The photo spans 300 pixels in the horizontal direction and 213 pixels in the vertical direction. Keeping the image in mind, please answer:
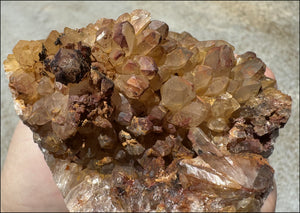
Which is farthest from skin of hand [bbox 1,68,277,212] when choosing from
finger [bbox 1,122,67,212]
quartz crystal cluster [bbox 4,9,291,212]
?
quartz crystal cluster [bbox 4,9,291,212]

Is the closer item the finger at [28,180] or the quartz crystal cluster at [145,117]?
the quartz crystal cluster at [145,117]

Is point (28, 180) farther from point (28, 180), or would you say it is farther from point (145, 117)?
point (145, 117)

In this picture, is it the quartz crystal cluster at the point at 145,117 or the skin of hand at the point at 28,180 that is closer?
the quartz crystal cluster at the point at 145,117

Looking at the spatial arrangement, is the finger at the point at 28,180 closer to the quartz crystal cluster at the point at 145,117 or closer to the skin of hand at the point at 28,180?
the skin of hand at the point at 28,180

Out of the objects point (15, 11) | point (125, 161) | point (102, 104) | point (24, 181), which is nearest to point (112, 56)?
point (102, 104)

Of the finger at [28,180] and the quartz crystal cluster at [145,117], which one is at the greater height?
the quartz crystal cluster at [145,117]

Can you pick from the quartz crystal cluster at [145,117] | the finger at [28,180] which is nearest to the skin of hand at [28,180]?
the finger at [28,180]

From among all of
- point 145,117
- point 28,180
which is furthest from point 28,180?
point 145,117
